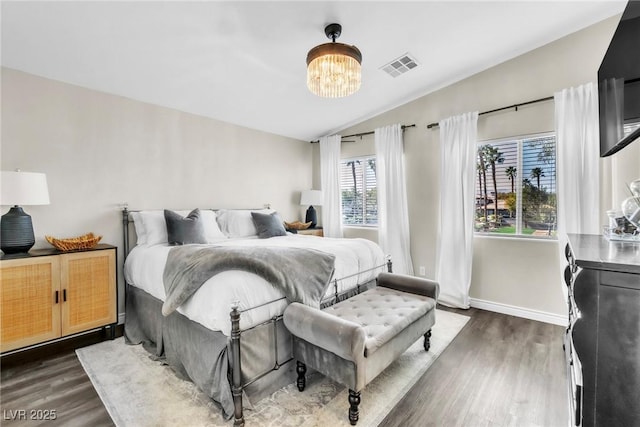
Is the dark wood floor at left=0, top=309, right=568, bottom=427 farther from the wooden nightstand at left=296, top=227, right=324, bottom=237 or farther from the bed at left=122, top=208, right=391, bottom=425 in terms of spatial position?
the wooden nightstand at left=296, top=227, right=324, bottom=237

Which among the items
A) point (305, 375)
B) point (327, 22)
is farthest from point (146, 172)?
point (305, 375)

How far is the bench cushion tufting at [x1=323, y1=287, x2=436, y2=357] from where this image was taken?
1.88 m

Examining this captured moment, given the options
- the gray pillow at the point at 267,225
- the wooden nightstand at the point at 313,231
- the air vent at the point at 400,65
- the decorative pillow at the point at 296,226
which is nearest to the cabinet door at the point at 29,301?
the gray pillow at the point at 267,225

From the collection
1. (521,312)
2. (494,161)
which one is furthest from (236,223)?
(521,312)

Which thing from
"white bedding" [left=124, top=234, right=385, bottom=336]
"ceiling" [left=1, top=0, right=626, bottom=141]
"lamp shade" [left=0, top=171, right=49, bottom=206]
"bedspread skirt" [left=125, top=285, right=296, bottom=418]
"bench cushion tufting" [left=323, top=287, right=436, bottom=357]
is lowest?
"bedspread skirt" [left=125, top=285, right=296, bottom=418]

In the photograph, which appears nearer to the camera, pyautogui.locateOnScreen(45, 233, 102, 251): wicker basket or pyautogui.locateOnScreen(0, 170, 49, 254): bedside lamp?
pyautogui.locateOnScreen(0, 170, 49, 254): bedside lamp

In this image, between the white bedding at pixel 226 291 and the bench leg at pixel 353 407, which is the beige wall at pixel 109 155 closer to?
the white bedding at pixel 226 291

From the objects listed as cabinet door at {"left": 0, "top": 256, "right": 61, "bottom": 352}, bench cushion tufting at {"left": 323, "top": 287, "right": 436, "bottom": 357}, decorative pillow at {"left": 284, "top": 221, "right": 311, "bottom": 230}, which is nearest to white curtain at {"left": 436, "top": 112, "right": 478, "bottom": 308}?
bench cushion tufting at {"left": 323, "top": 287, "right": 436, "bottom": 357}

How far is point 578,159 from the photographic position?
2961mm

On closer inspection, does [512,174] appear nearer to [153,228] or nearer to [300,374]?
[300,374]

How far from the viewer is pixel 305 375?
7.09 ft

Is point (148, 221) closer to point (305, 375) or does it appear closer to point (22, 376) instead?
point (22, 376)

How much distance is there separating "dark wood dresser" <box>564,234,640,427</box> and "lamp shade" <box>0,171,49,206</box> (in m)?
3.60

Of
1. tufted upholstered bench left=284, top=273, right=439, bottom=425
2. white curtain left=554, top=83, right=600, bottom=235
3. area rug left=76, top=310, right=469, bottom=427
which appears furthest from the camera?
white curtain left=554, top=83, right=600, bottom=235
